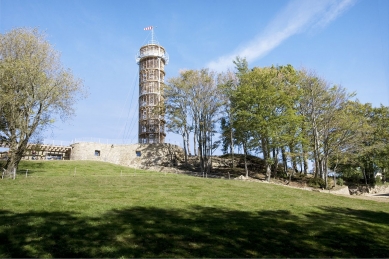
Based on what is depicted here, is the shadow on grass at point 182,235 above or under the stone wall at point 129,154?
under

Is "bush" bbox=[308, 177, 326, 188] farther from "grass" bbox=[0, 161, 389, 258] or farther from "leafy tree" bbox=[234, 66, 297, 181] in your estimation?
"grass" bbox=[0, 161, 389, 258]

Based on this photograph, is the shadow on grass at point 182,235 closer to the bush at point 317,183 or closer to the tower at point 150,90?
the bush at point 317,183

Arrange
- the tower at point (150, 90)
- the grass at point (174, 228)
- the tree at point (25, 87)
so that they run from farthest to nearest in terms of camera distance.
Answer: the tower at point (150, 90)
the tree at point (25, 87)
the grass at point (174, 228)

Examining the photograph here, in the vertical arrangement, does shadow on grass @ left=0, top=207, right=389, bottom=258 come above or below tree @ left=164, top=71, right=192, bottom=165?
below

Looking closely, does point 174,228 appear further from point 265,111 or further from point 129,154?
point 129,154

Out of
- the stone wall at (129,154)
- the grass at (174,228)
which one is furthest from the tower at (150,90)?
the grass at (174,228)

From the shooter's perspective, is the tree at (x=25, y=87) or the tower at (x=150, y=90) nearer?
the tree at (x=25, y=87)

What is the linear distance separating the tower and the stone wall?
6.23 m

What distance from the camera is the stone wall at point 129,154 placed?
46406mm

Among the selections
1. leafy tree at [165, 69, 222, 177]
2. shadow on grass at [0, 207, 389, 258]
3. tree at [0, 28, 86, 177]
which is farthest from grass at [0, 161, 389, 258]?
leafy tree at [165, 69, 222, 177]

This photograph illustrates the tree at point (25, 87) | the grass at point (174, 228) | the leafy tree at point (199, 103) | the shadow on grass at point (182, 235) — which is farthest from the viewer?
the leafy tree at point (199, 103)

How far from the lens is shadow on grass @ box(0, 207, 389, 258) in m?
8.26

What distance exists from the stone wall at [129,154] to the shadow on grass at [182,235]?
33611mm

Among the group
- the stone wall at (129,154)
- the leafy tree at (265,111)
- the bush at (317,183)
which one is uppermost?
the leafy tree at (265,111)
